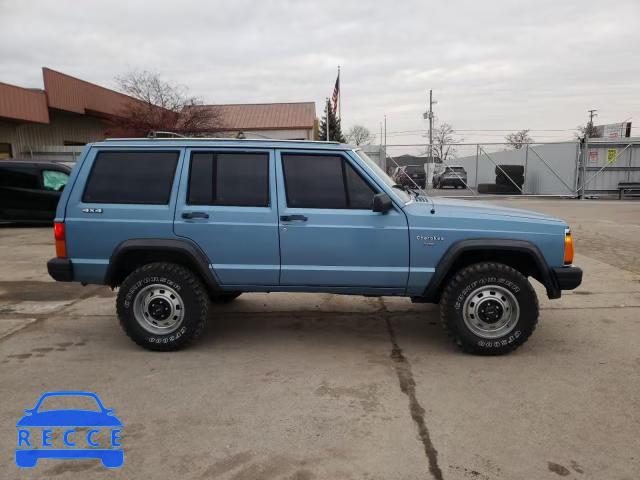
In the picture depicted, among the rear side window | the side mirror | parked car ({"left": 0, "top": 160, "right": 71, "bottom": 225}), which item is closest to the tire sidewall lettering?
the rear side window

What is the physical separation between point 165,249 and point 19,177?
10.3 m

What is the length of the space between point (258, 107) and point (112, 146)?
128 feet

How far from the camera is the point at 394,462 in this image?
270 cm

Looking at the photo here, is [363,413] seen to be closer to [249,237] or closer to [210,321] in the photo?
[249,237]

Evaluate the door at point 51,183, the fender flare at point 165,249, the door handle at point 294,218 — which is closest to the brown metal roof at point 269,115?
the door at point 51,183

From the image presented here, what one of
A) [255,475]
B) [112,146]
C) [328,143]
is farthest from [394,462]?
[112,146]

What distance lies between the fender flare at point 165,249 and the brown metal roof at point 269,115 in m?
36.0

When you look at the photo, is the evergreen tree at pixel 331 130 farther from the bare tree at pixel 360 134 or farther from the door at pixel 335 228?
the door at pixel 335 228

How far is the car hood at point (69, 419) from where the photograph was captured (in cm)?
310

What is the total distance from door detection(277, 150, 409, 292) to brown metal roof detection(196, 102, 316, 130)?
36.0 meters

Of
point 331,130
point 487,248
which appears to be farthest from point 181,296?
point 331,130

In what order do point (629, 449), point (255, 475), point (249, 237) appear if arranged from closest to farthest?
point (255, 475)
point (629, 449)
point (249, 237)

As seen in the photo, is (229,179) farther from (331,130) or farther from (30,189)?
(331,130)

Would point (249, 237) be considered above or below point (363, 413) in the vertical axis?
above
